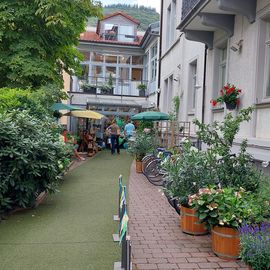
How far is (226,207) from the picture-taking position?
15.5 ft

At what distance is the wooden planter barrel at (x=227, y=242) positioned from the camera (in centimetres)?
455

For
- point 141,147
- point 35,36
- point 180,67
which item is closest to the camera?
point 141,147

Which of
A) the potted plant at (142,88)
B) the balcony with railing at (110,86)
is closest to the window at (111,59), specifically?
the balcony with railing at (110,86)

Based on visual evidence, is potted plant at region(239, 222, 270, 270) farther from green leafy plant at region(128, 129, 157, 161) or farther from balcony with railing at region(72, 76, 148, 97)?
balcony with railing at region(72, 76, 148, 97)

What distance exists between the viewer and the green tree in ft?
40.7

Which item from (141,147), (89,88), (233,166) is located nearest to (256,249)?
(233,166)

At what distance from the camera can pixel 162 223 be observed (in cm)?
625

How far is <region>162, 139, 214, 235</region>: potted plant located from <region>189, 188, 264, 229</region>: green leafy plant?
398 millimetres

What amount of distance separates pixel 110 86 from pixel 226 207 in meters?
22.1

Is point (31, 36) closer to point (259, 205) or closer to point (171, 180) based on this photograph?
point (171, 180)

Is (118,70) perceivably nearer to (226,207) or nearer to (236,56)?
(236,56)

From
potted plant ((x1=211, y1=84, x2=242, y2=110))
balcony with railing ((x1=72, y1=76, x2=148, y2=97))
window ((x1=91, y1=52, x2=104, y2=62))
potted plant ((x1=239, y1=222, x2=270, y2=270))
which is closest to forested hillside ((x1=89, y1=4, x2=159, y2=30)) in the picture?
window ((x1=91, y1=52, x2=104, y2=62))

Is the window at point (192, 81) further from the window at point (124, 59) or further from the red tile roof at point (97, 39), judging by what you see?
the window at point (124, 59)

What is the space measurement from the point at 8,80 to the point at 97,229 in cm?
909
